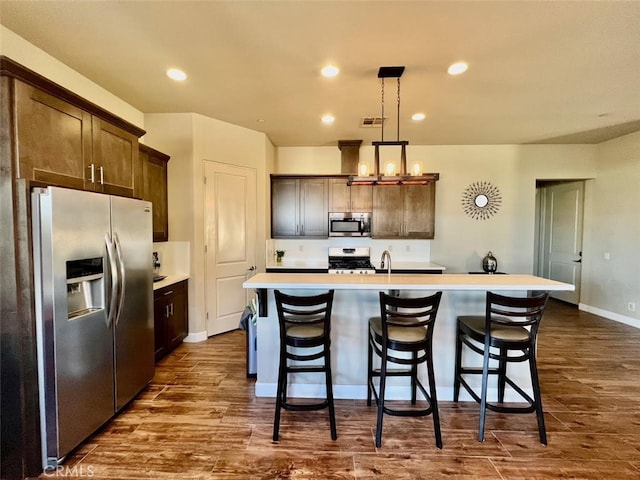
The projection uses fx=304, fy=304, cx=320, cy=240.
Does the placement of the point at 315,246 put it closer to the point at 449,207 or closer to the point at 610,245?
the point at 449,207

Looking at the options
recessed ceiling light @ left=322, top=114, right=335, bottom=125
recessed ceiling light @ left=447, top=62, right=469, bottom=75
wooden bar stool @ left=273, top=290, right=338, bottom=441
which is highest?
recessed ceiling light @ left=322, top=114, right=335, bottom=125

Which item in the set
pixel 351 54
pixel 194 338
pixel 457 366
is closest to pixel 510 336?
pixel 457 366

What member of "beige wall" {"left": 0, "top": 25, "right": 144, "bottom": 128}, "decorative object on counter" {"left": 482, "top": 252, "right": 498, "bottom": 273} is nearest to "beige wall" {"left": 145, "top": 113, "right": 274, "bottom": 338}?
"beige wall" {"left": 0, "top": 25, "right": 144, "bottom": 128}

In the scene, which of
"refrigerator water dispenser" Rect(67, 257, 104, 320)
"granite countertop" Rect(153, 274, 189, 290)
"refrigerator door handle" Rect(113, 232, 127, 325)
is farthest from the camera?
"granite countertop" Rect(153, 274, 189, 290)

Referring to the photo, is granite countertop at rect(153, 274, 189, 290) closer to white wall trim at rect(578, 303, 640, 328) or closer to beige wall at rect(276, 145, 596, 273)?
beige wall at rect(276, 145, 596, 273)

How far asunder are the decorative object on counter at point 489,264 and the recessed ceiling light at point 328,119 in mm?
3435

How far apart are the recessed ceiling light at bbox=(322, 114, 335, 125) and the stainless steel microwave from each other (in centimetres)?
150

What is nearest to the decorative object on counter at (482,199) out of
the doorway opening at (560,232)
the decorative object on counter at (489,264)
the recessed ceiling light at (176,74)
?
the decorative object on counter at (489,264)

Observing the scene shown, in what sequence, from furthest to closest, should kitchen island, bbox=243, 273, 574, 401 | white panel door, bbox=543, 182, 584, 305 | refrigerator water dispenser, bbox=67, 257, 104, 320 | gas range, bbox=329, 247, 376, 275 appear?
Answer: 1. white panel door, bbox=543, 182, 584, 305
2. gas range, bbox=329, 247, 376, 275
3. kitchen island, bbox=243, 273, 574, 401
4. refrigerator water dispenser, bbox=67, 257, 104, 320

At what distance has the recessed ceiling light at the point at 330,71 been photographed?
2.75m

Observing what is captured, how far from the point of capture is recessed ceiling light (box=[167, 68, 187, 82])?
2.85 metres

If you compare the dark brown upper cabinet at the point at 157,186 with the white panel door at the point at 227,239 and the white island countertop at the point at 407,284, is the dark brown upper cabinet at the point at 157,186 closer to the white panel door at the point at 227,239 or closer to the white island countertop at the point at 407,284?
the white panel door at the point at 227,239

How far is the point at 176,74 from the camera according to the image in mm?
2916

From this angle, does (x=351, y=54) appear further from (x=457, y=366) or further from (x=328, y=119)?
(x=457, y=366)
